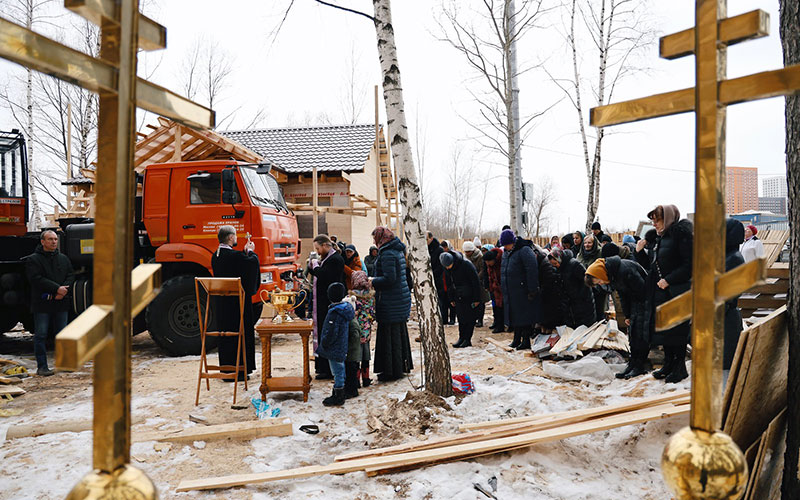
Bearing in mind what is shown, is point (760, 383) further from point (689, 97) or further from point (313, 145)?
point (313, 145)

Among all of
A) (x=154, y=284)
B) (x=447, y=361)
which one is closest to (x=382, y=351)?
(x=447, y=361)

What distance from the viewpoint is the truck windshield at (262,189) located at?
7.94 metres

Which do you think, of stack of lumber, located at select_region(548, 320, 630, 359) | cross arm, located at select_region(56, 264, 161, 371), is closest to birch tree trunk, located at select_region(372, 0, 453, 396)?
stack of lumber, located at select_region(548, 320, 630, 359)

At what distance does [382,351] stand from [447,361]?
1326 millimetres

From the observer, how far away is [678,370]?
5238 millimetres

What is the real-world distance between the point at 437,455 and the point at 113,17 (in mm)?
3451

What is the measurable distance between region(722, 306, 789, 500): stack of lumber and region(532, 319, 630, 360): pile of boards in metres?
4.30

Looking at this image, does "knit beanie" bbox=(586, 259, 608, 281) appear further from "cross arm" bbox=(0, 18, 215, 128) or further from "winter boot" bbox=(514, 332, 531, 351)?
"cross arm" bbox=(0, 18, 215, 128)

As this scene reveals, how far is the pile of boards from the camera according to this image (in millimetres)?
6910

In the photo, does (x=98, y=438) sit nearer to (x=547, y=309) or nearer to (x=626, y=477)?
(x=626, y=477)

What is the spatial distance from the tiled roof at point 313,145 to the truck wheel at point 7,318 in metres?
7.80

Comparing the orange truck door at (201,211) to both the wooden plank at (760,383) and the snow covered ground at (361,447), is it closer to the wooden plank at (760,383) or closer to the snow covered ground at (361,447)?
the snow covered ground at (361,447)

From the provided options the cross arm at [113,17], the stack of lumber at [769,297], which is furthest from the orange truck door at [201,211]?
the stack of lumber at [769,297]

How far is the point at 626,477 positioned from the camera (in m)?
3.61
